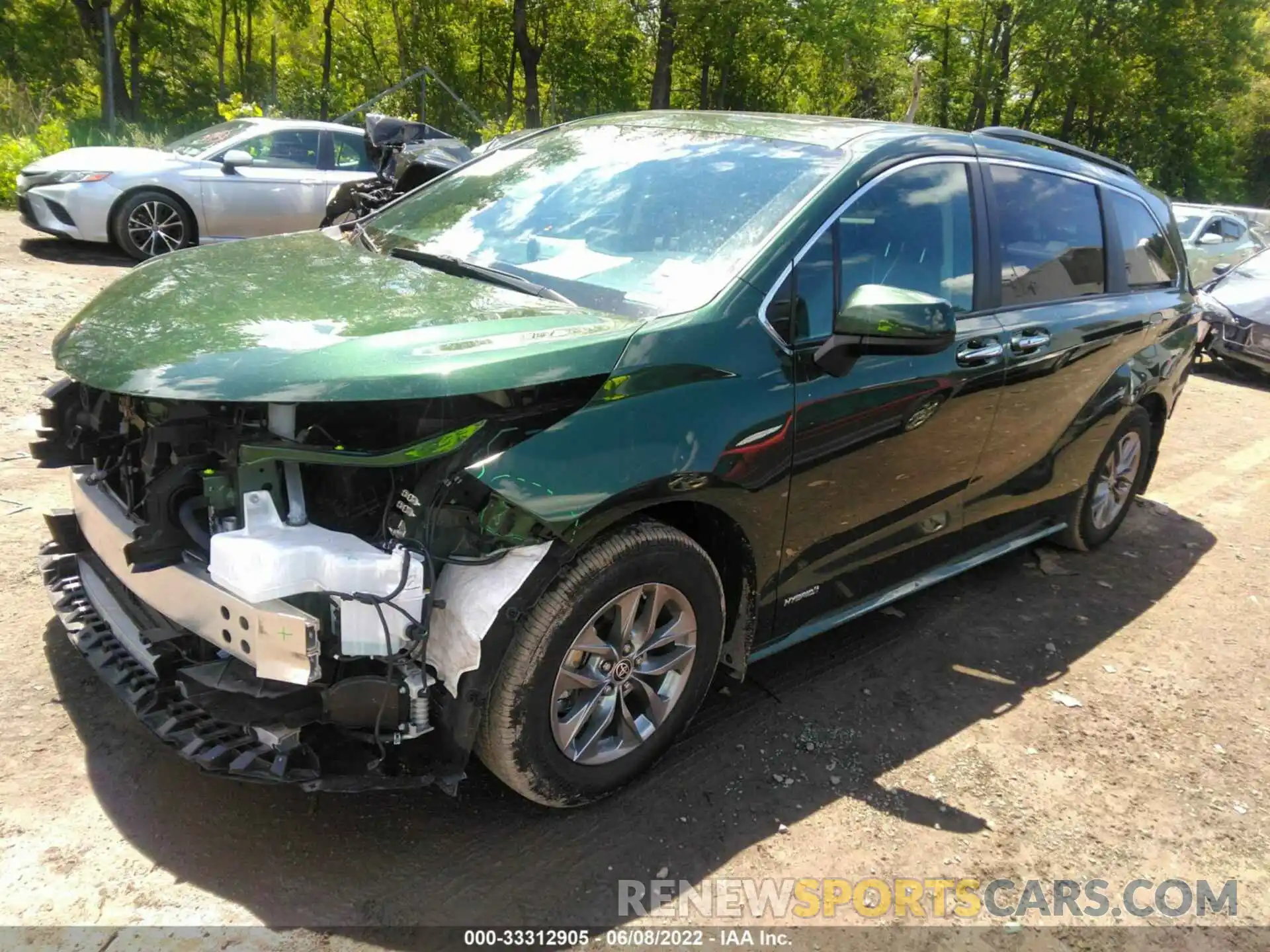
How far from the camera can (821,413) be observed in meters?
2.84

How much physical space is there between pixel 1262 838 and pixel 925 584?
1.33 metres

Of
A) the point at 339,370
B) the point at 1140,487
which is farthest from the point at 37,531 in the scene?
the point at 1140,487

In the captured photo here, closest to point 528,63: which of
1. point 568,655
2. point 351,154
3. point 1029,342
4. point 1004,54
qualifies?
point 1004,54

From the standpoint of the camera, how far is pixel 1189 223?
14539 millimetres

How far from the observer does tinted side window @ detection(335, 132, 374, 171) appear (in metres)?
10.5

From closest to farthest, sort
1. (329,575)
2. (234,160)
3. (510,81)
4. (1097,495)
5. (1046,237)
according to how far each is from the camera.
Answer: (329,575) < (1046,237) < (1097,495) < (234,160) < (510,81)

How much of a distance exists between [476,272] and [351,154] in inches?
340

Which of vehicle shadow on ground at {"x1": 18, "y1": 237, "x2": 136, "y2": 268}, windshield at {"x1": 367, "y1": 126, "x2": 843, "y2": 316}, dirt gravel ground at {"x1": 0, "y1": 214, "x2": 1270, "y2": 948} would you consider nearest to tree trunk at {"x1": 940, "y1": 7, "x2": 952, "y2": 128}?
vehicle shadow on ground at {"x1": 18, "y1": 237, "x2": 136, "y2": 268}

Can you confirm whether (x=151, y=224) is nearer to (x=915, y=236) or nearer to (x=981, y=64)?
(x=915, y=236)

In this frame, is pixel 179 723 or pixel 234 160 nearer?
pixel 179 723

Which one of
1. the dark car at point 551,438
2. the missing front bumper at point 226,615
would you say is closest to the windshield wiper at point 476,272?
the dark car at point 551,438

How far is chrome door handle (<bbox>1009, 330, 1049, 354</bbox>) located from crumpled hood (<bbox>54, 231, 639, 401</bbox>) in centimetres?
177

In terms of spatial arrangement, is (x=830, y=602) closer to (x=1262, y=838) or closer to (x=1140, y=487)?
(x=1262, y=838)

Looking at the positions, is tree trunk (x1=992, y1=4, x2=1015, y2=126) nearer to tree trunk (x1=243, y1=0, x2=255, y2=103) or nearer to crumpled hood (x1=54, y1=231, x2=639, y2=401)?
tree trunk (x1=243, y1=0, x2=255, y2=103)
